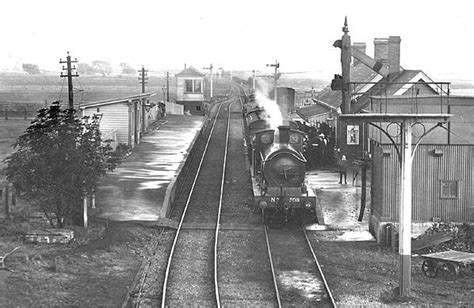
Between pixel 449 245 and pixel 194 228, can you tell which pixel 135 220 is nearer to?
pixel 194 228

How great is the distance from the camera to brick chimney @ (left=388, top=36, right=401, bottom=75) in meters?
35.3

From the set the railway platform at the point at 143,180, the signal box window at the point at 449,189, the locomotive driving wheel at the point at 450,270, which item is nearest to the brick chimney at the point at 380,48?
the railway platform at the point at 143,180

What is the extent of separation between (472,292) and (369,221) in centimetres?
742

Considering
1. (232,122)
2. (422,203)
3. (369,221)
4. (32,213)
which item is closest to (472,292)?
(422,203)

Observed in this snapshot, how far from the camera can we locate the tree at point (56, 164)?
20391 mm

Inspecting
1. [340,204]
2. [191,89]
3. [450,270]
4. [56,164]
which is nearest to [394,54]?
[340,204]

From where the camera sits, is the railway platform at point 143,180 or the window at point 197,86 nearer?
the railway platform at point 143,180

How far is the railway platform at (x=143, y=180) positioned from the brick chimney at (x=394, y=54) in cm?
1217

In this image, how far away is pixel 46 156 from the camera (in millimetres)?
20516

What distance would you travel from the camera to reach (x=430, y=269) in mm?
17562

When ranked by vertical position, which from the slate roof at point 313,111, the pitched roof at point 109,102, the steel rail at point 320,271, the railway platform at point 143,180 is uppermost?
the pitched roof at point 109,102

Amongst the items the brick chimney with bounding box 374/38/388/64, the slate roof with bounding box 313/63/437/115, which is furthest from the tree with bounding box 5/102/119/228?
the brick chimney with bounding box 374/38/388/64

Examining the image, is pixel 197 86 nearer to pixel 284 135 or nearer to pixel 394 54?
pixel 394 54

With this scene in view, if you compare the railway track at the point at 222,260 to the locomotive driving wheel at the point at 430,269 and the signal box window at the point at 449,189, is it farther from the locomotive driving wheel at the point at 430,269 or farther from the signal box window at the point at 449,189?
the signal box window at the point at 449,189
